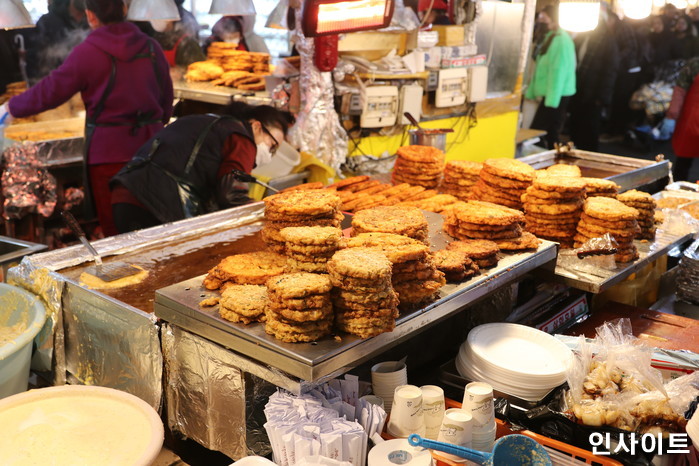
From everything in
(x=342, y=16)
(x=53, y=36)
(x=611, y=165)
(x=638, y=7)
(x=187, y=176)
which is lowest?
(x=611, y=165)

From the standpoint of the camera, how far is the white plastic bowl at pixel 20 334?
2.01 m

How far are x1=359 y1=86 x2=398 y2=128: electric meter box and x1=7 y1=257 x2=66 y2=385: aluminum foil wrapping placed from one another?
A: 3273 mm

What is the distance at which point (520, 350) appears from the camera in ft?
7.34

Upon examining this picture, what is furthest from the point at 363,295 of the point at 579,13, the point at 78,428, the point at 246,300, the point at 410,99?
the point at 410,99

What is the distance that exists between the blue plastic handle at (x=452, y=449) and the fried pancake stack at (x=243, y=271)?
0.68 meters

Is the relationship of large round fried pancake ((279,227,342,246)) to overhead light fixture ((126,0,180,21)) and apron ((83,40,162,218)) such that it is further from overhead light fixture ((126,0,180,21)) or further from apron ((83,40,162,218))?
overhead light fixture ((126,0,180,21))

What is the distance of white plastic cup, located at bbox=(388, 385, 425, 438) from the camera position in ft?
5.91

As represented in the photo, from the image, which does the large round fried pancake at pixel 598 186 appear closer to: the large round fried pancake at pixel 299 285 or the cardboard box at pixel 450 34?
the large round fried pancake at pixel 299 285

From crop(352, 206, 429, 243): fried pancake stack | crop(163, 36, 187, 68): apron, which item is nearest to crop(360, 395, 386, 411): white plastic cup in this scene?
crop(352, 206, 429, 243): fried pancake stack

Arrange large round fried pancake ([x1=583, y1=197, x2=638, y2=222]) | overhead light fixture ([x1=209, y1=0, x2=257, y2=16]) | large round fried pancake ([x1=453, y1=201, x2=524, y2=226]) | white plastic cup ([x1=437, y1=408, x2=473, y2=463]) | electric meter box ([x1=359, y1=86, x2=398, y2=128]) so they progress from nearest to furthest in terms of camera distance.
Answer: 1. white plastic cup ([x1=437, y1=408, x2=473, y2=463])
2. large round fried pancake ([x1=453, y1=201, x2=524, y2=226])
3. large round fried pancake ([x1=583, y1=197, x2=638, y2=222])
4. electric meter box ([x1=359, y1=86, x2=398, y2=128])
5. overhead light fixture ([x1=209, y1=0, x2=257, y2=16])

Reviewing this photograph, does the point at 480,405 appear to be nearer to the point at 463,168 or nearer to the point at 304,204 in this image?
the point at 304,204

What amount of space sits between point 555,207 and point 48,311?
2043mm

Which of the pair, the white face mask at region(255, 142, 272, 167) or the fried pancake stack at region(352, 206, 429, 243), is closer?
the fried pancake stack at region(352, 206, 429, 243)

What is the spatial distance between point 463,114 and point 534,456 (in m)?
5.30
